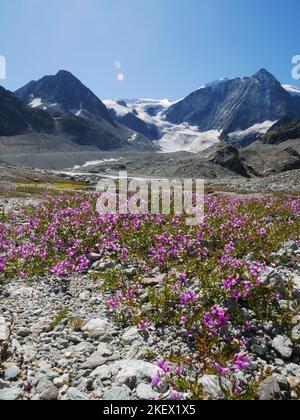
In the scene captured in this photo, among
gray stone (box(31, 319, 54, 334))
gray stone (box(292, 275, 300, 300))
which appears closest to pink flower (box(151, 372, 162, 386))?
gray stone (box(31, 319, 54, 334))

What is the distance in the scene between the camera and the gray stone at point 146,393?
4961 millimetres

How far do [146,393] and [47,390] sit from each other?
1.38 meters

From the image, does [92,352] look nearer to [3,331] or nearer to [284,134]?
[3,331]

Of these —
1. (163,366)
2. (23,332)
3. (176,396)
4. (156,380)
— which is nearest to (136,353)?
(163,366)

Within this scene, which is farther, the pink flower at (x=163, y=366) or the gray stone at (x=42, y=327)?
the gray stone at (x=42, y=327)

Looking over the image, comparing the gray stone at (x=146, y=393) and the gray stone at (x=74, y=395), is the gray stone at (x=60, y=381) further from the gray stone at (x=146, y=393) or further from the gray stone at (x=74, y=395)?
the gray stone at (x=146, y=393)

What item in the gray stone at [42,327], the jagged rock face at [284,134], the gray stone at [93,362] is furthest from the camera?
the jagged rock face at [284,134]

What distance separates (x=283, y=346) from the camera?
5.97m

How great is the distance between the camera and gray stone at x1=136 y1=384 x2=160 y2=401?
16.3 feet

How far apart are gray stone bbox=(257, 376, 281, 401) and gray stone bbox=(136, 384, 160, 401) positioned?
54.8 inches

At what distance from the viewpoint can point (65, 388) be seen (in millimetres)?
5273

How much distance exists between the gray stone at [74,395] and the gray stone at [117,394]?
280 mm

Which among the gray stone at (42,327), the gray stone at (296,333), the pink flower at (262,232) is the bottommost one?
the gray stone at (42,327)

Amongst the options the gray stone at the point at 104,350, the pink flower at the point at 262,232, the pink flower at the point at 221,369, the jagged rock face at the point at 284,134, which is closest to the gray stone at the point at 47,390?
the gray stone at the point at 104,350
